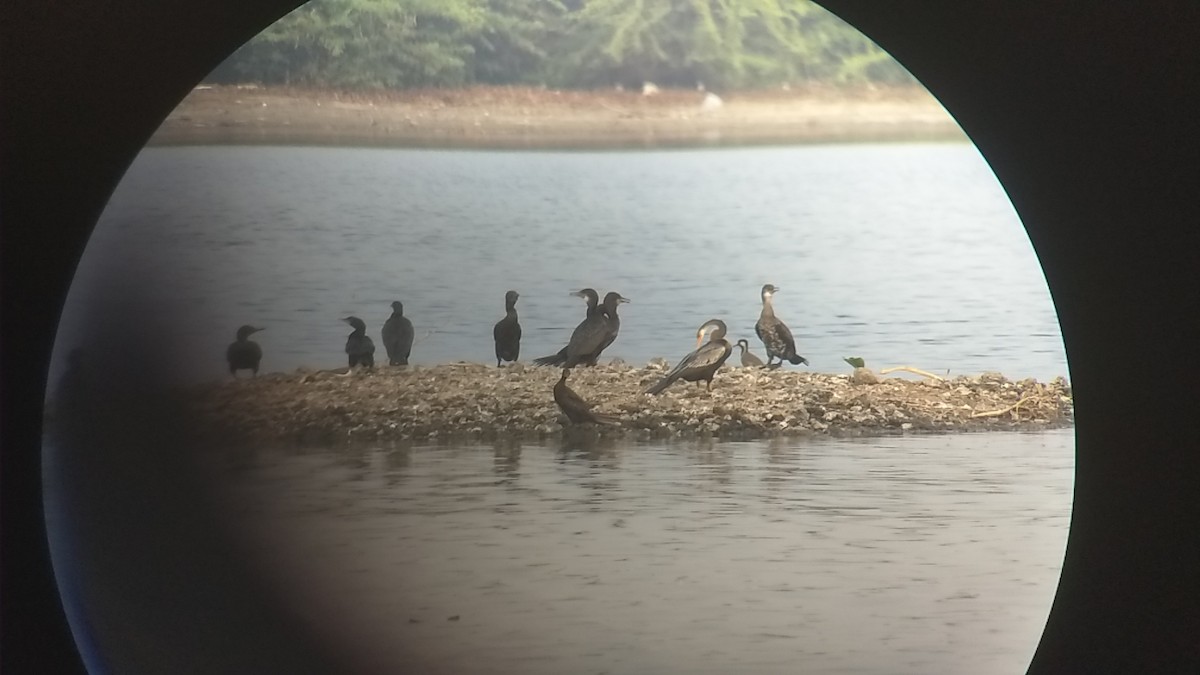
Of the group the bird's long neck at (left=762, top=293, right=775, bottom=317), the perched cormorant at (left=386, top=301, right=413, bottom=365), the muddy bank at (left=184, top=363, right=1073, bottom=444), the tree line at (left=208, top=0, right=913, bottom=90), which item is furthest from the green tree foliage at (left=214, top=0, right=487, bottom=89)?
the bird's long neck at (left=762, top=293, right=775, bottom=317)

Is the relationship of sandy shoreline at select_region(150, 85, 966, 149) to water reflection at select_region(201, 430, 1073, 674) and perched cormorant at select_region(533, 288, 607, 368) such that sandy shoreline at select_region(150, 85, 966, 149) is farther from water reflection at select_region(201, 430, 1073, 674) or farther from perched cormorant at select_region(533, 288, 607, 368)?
water reflection at select_region(201, 430, 1073, 674)

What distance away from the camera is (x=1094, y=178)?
1594 millimetres

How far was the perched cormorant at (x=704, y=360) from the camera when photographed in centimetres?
160

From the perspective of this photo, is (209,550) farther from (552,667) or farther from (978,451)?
(978,451)

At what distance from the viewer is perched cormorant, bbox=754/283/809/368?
1.60 metres

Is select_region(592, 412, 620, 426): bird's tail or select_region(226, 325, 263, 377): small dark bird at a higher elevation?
select_region(226, 325, 263, 377): small dark bird

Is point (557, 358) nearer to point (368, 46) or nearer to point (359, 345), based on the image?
point (359, 345)

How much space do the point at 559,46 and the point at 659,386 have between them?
534 millimetres

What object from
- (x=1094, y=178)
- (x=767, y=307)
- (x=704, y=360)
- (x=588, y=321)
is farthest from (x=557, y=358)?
(x=1094, y=178)

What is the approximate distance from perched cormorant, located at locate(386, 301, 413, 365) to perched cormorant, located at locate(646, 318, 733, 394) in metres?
0.38

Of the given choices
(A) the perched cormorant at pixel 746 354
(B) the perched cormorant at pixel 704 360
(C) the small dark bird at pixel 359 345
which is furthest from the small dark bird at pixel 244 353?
(A) the perched cormorant at pixel 746 354

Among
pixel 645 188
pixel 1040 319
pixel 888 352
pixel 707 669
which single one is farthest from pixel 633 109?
pixel 707 669

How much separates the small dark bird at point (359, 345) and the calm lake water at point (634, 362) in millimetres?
16

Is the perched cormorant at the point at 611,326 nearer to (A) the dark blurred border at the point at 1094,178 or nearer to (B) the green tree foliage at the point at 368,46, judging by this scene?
(B) the green tree foliage at the point at 368,46
